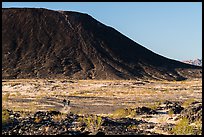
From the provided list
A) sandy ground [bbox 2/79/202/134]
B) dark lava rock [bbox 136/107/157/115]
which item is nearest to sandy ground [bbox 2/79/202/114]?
sandy ground [bbox 2/79/202/134]

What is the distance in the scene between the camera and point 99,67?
108 m

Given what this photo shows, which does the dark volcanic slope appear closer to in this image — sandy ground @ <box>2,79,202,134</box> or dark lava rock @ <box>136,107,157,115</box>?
sandy ground @ <box>2,79,202,134</box>

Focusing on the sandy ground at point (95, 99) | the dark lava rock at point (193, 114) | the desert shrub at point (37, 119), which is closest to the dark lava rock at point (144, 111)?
the sandy ground at point (95, 99)

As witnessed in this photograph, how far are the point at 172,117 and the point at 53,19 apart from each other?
363 feet

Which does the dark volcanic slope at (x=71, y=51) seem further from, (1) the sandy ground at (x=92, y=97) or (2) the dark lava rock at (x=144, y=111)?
(2) the dark lava rock at (x=144, y=111)

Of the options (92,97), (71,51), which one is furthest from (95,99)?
(71,51)

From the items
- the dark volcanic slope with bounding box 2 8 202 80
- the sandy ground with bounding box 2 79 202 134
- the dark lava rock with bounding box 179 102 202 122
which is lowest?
the sandy ground with bounding box 2 79 202 134

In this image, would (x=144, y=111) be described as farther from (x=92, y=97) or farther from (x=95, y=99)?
(x=92, y=97)

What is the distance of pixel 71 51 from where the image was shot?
117125 mm

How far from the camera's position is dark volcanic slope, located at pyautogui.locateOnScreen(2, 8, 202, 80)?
345ft

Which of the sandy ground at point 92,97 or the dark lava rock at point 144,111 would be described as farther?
the sandy ground at point 92,97

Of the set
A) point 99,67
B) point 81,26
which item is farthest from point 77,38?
point 99,67

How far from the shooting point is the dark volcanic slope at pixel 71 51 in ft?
345

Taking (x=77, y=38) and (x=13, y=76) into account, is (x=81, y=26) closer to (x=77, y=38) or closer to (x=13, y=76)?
(x=77, y=38)
